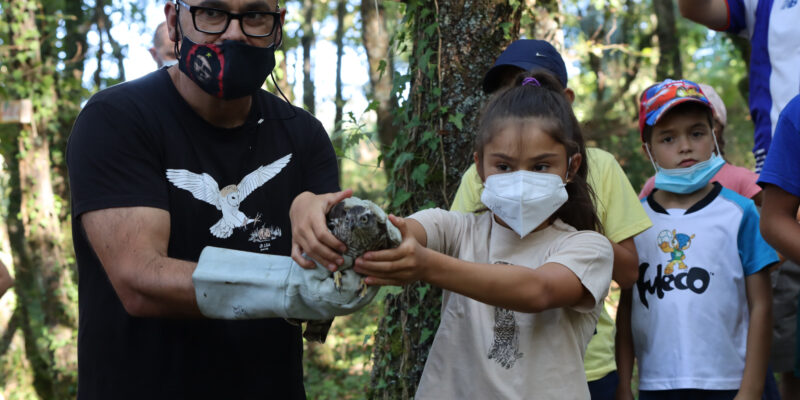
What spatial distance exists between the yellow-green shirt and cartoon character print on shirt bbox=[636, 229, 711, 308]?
10.7 inches

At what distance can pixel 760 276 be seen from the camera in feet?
9.82

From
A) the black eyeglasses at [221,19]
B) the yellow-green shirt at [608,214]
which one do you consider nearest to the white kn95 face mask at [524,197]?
the yellow-green shirt at [608,214]

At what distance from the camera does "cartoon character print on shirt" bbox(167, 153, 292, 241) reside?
90.3 inches

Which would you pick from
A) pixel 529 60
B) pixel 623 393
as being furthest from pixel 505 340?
pixel 529 60

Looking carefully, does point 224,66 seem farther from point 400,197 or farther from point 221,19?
point 400,197

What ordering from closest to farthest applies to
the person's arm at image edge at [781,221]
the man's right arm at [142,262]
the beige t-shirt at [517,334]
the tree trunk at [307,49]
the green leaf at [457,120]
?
the man's right arm at [142,262] → the beige t-shirt at [517,334] → the person's arm at image edge at [781,221] → the green leaf at [457,120] → the tree trunk at [307,49]

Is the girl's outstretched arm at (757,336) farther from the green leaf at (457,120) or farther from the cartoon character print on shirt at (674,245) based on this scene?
the green leaf at (457,120)

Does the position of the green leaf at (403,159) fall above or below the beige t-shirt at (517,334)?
above

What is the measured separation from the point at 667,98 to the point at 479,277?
1.71m

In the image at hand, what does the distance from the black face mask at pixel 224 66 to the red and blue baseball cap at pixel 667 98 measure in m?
1.81

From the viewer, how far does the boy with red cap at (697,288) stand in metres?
2.93

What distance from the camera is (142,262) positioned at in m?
2.02

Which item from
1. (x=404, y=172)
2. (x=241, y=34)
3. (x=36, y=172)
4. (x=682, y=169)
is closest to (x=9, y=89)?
(x=36, y=172)

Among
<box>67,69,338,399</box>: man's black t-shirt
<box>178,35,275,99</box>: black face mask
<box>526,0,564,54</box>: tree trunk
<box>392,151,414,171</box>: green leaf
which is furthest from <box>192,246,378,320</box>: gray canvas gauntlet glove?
<box>526,0,564,54</box>: tree trunk
